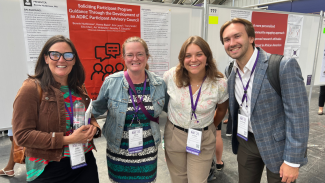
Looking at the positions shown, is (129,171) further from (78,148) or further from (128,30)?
(128,30)

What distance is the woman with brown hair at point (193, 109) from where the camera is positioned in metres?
1.65

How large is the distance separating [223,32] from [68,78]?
1.35m

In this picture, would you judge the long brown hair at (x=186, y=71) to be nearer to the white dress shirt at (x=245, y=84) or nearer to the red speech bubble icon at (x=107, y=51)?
the white dress shirt at (x=245, y=84)

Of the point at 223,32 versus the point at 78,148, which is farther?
the point at 223,32

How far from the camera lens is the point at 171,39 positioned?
291 cm

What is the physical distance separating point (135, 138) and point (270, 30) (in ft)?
11.0

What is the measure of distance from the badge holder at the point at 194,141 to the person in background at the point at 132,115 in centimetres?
27

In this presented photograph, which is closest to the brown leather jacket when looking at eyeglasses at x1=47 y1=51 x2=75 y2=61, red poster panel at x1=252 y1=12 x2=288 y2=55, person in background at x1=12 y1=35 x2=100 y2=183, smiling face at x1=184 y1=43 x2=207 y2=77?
person in background at x1=12 y1=35 x2=100 y2=183

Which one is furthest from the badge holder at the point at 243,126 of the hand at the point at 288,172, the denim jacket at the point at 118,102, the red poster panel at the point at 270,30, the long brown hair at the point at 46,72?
the red poster panel at the point at 270,30

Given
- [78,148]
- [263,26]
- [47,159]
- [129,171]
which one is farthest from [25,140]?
[263,26]

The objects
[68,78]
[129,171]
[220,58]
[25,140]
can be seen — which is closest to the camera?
[25,140]

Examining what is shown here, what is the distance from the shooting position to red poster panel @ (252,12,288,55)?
11.3 feet

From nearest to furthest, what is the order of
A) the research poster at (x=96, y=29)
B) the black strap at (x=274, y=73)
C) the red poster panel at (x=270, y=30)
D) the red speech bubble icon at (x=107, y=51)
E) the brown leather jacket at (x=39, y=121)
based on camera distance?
the brown leather jacket at (x=39, y=121) < the black strap at (x=274, y=73) < the research poster at (x=96, y=29) < the red speech bubble icon at (x=107, y=51) < the red poster panel at (x=270, y=30)

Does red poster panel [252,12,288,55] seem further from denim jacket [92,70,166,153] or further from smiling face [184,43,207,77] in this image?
denim jacket [92,70,166,153]
